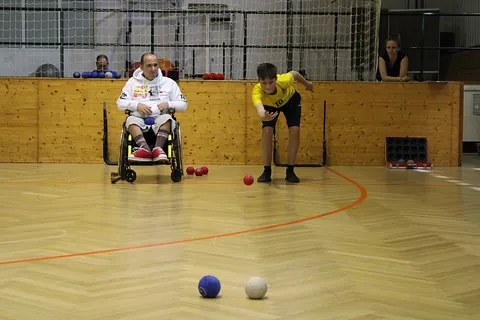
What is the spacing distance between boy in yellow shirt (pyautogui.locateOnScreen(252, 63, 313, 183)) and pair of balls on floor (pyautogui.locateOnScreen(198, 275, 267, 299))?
3.77 metres

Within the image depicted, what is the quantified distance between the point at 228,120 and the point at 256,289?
6.38m

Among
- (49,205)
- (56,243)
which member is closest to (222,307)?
(56,243)

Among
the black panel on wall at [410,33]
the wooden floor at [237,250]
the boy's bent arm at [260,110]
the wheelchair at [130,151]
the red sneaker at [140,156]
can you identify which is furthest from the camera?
the black panel on wall at [410,33]

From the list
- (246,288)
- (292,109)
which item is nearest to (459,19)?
(292,109)

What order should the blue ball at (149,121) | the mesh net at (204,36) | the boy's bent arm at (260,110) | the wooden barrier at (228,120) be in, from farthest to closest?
the mesh net at (204,36), the wooden barrier at (228,120), the blue ball at (149,121), the boy's bent arm at (260,110)

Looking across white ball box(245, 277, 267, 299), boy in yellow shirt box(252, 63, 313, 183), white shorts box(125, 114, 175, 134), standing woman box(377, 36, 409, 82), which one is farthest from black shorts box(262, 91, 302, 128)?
white ball box(245, 277, 267, 299)

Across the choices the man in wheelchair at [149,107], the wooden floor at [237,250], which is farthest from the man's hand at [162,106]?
the wooden floor at [237,250]

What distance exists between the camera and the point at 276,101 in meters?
6.61

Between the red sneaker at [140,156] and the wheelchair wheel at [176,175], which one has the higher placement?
the red sneaker at [140,156]

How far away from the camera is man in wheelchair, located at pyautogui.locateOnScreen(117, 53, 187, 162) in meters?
6.30

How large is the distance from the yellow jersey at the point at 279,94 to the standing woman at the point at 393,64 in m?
2.67

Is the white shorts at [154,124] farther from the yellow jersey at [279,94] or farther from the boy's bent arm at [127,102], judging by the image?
the yellow jersey at [279,94]

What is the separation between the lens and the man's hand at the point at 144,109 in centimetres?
650

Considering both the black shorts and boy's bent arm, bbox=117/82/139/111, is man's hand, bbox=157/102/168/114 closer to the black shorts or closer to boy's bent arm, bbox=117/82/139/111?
boy's bent arm, bbox=117/82/139/111
